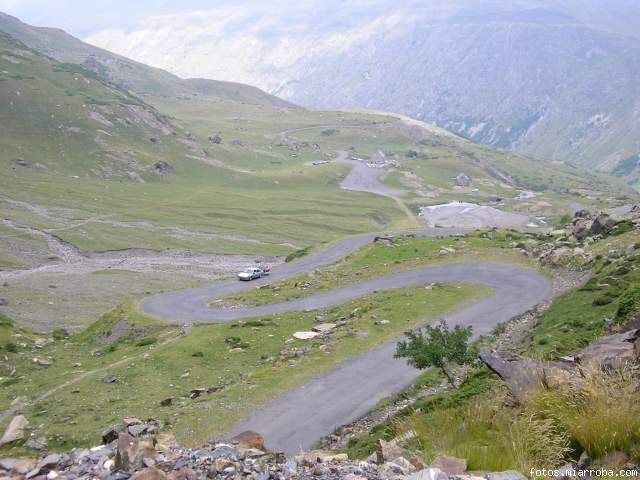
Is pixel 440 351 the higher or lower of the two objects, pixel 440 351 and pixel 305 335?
the higher

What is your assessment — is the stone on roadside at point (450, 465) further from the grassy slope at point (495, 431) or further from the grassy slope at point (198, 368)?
the grassy slope at point (198, 368)

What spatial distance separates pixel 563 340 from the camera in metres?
25.8

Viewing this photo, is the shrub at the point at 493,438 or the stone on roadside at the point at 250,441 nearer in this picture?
the shrub at the point at 493,438

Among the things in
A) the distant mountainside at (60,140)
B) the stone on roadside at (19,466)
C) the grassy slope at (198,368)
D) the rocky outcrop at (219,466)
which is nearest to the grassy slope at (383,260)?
the grassy slope at (198,368)

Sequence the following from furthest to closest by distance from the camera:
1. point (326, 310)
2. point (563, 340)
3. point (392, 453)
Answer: point (326, 310), point (563, 340), point (392, 453)

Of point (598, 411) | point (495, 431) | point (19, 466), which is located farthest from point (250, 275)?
point (598, 411)

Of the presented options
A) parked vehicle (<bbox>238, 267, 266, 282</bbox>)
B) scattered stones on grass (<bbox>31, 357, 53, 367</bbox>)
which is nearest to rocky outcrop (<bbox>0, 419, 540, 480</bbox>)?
scattered stones on grass (<bbox>31, 357, 53, 367</bbox>)

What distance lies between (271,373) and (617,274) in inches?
920

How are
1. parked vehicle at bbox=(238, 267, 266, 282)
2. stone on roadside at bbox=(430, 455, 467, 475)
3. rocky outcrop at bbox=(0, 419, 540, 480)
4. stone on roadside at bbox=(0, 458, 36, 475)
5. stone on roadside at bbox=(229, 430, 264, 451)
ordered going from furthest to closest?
1. parked vehicle at bbox=(238, 267, 266, 282)
2. stone on roadside at bbox=(229, 430, 264, 451)
3. stone on roadside at bbox=(0, 458, 36, 475)
4. rocky outcrop at bbox=(0, 419, 540, 480)
5. stone on roadside at bbox=(430, 455, 467, 475)

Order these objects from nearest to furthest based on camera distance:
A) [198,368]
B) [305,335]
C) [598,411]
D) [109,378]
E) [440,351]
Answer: [598,411] < [440,351] < [109,378] < [198,368] < [305,335]

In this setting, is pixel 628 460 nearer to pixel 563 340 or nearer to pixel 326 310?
pixel 563 340

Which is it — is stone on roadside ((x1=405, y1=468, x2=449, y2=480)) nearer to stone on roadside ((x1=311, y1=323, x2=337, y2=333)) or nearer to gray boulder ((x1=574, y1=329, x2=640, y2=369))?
gray boulder ((x1=574, y1=329, x2=640, y2=369))

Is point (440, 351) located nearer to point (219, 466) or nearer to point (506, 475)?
point (219, 466)

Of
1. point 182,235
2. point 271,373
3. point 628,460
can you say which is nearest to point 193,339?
point 271,373
